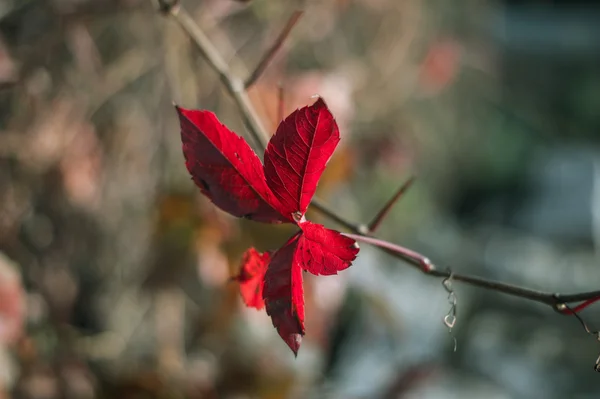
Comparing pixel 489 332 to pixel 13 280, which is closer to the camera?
pixel 13 280

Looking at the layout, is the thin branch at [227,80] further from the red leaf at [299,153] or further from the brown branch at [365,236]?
the red leaf at [299,153]

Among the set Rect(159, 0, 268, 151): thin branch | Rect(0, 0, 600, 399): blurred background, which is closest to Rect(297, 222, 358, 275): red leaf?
Rect(159, 0, 268, 151): thin branch

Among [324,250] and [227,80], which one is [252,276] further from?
[227,80]

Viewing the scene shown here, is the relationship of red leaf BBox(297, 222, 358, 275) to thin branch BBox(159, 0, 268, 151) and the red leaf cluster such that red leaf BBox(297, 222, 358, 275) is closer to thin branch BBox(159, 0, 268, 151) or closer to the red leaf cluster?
the red leaf cluster

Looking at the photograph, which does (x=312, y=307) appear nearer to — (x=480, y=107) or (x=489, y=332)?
(x=489, y=332)

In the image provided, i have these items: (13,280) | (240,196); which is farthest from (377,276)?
(240,196)

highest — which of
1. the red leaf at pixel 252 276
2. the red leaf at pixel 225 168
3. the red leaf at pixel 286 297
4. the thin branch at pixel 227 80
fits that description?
the thin branch at pixel 227 80

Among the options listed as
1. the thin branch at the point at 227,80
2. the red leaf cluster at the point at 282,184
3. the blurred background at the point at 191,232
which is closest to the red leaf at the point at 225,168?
the red leaf cluster at the point at 282,184
